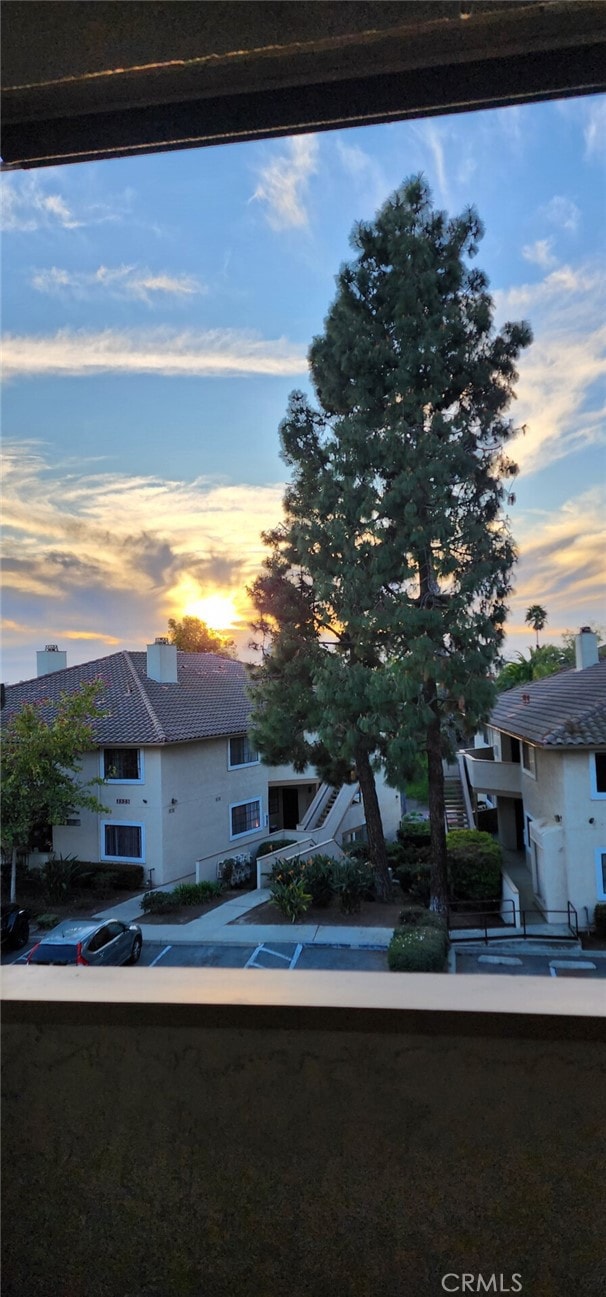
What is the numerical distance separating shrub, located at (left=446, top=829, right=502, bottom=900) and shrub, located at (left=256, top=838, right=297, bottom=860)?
960mm

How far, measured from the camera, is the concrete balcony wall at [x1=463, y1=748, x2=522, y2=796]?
Result: 375 cm

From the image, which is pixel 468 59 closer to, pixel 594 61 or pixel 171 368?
pixel 594 61

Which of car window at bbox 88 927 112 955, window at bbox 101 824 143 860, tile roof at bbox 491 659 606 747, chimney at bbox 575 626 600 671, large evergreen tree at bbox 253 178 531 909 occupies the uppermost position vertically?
large evergreen tree at bbox 253 178 531 909

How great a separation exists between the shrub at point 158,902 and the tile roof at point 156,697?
0.85 meters

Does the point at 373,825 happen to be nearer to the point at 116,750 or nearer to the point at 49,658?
the point at 116,750

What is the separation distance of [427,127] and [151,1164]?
2.04m

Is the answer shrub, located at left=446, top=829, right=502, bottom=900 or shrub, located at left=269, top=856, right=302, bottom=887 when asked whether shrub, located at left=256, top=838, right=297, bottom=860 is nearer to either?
shrub, located at left=269, top=856, right=302, bottom=887

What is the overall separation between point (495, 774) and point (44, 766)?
8.34ft

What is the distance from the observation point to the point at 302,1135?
702 mm

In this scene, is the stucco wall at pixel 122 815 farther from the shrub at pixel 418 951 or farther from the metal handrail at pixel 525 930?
the metal handrail at pixel 525 930

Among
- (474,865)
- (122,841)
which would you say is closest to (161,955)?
(122,841)

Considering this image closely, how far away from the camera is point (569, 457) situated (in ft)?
5.47

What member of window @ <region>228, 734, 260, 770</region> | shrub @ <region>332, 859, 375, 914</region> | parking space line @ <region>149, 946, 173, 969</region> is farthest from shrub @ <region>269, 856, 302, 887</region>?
parking space line @ <region>149, 946, 173, 969</region>

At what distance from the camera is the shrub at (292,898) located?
3354mm
